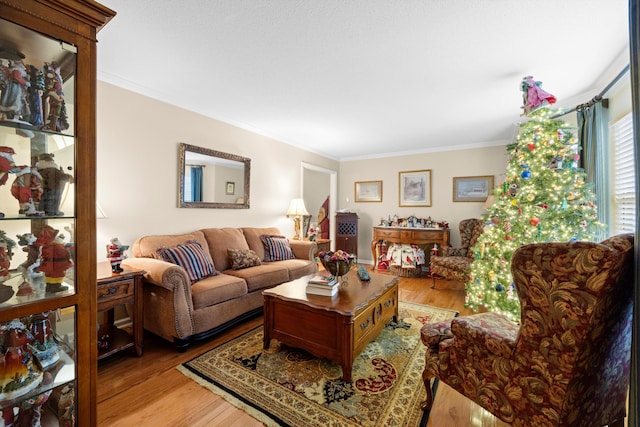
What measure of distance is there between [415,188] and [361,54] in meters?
3.70

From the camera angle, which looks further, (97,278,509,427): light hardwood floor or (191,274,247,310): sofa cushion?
(191,274,247,310): sofa cushion

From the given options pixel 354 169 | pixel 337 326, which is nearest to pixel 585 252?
pixel 337 326

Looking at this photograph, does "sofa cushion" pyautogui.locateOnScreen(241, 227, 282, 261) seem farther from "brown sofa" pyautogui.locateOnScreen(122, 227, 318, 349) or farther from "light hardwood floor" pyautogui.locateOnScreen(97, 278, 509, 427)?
"light hardwood floor" pyautogui.locateOnScreen(97, 278, 509, 427)

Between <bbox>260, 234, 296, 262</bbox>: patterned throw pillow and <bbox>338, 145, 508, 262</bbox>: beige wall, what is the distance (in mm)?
2615

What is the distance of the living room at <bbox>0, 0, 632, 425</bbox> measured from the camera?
1850mm

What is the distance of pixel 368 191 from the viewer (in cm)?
591

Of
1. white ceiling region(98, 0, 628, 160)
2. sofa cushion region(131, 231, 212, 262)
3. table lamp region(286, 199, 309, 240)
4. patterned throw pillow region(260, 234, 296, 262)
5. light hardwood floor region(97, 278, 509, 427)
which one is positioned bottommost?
light hardwood floor region(97, 278, 509, 427)

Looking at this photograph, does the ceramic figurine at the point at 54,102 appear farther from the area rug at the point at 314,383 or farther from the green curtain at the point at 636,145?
the green curtain at the point at 636,145

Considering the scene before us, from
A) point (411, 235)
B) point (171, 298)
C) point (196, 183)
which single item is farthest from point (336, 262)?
point (411, 235)

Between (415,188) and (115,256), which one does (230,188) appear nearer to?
(115,256)

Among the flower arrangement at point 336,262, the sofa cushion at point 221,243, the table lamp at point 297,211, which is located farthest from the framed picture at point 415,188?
the flower arrangement at point 336,262

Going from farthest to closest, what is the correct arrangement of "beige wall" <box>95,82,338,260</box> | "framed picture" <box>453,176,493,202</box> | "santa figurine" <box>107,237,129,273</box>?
"framed picture" <box>453,176,493,202</box>, "beige wall" <box>95,82,338,260</box>, "santa figurine" <box>107,237,129,273</box>

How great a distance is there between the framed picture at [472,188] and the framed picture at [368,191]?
1487 mm

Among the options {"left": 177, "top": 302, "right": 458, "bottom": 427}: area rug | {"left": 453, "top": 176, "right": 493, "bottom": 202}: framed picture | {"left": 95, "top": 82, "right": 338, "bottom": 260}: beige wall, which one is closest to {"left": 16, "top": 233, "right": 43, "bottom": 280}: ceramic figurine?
{"left": 177, "top": 302, "right": 458, "bottom": 427}: area rug
